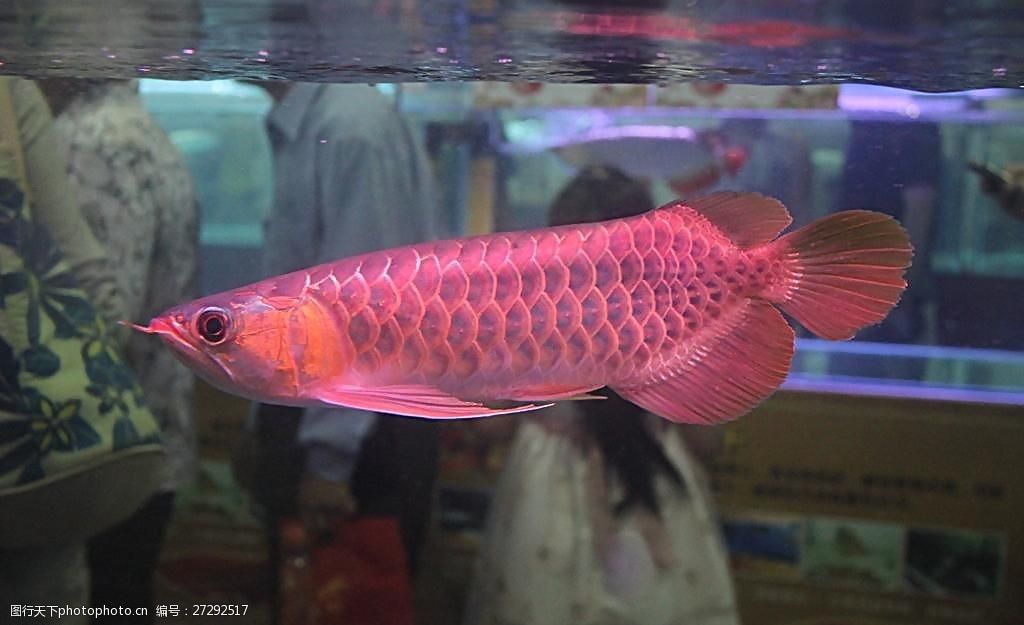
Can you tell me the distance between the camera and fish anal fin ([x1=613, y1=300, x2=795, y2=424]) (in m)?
0.80

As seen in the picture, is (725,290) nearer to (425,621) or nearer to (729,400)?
(729,400)

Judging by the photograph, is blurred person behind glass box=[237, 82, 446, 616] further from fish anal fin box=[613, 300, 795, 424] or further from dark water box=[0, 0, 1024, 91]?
fish anal fin box=[613, 300, 795, 424]

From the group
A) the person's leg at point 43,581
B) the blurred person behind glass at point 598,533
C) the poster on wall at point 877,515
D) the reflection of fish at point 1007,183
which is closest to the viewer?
the person's leg at point 43,581

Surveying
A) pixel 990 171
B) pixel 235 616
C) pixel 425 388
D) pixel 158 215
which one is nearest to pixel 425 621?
pixel 235 616

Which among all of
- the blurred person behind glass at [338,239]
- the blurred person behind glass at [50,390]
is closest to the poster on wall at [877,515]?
the blurred person behind glass at [338,239]

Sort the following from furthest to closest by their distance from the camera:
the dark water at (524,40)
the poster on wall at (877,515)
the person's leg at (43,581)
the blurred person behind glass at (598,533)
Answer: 1. the poster on wall at (877,515)
2. the blurred person behind glass at (598,533)
3. the person's leg at (43,581)
4. the dark water at (524,40)

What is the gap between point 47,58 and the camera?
141 cm

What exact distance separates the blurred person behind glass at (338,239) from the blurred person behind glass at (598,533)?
8.0 inches

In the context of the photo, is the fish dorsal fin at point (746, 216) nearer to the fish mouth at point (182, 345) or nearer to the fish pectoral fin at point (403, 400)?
the fish pectoral fin at point (403, 400)

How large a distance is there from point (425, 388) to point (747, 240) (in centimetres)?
35

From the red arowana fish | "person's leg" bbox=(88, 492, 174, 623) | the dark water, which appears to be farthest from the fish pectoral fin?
"person's leg" bbox=(88, 492, 174, 623)

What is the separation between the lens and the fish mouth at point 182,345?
73 centimetres

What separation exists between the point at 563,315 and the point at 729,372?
0.61 feet

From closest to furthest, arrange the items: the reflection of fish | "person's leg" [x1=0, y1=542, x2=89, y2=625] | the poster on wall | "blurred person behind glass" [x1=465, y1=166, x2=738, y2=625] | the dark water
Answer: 1. the dark water
2. "person's leg" [x1=0, y1=542, x2=89, y2=625]
3. "blurred person behind glass" [x1=465, y1=166, x2=738, y2=625]
4. the reflection of fish
5. the poster on wall
